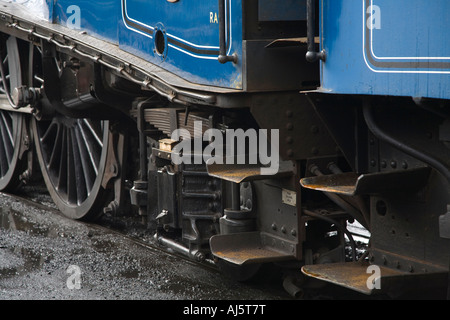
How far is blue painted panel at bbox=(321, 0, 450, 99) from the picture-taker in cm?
274

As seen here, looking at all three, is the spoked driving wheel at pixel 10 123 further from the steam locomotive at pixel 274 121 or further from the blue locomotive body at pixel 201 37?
the blue locomotive body at pixel 201 37

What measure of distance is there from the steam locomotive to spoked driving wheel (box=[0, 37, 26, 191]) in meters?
1.04

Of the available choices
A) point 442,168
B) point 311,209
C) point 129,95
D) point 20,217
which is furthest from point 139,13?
point 20,217

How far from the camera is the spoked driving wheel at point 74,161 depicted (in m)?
6.43

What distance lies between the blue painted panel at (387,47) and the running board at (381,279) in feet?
2.64

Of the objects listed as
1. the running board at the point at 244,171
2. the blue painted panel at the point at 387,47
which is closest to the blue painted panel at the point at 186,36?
the running board at the point at 244,171

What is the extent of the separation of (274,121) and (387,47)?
1.01 m

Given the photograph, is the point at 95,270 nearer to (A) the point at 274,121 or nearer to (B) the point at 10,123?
(A) the point at 274,121

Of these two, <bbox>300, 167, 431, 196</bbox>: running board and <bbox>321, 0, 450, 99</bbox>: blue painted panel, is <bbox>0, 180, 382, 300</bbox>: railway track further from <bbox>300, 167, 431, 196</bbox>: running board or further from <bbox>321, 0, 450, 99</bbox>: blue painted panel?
<bbox>321, 0, 450, 99</bbox>: blue painted panel

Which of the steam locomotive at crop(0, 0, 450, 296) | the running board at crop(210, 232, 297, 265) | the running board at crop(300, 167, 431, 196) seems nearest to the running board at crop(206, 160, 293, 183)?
the steam locomotive at crop(0, 0, 450, 296)

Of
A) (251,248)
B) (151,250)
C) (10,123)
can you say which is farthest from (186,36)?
(10,123)

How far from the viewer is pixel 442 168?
312cm

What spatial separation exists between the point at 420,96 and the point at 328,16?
682mm

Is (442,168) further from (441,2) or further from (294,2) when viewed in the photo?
(294,2)
